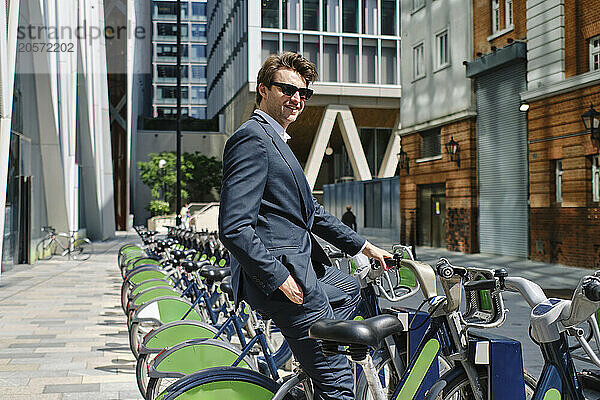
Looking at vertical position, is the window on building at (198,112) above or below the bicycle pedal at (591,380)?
above

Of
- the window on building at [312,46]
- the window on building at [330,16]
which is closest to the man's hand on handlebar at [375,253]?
the window on building at [312,46]

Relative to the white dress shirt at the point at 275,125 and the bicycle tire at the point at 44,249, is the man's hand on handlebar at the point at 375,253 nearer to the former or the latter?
the white dress shirt at the point at 275,125

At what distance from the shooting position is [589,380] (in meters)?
3.05

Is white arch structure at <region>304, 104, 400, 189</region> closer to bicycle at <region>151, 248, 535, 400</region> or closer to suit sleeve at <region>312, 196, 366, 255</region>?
suit sleeve at <region>312, 196, 366, 255</region>

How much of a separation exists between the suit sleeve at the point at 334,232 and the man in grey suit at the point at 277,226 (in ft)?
1.46

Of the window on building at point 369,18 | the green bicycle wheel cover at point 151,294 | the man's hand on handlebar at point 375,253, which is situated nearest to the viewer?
the man's hand on handlebar at point 375,253

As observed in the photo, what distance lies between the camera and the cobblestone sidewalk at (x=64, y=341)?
19.9ft

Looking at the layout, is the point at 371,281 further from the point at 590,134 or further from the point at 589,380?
the point at 590,134

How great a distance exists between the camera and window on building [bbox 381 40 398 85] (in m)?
46.9

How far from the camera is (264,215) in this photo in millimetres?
2830

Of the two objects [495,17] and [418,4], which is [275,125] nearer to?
[495,17]

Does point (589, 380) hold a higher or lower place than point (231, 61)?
lower

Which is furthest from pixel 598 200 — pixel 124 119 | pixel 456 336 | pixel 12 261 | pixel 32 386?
pixel 124 119

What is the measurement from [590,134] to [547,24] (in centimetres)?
371
